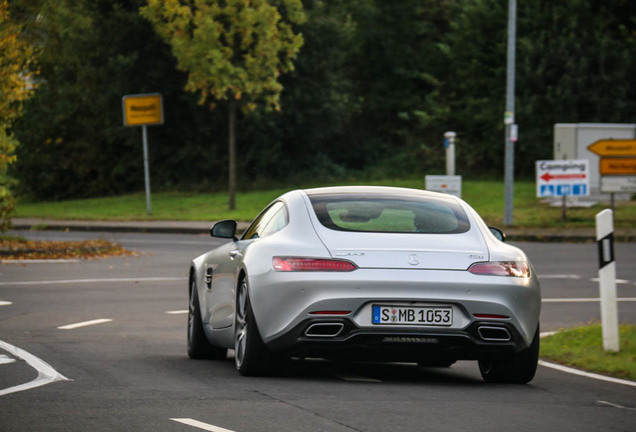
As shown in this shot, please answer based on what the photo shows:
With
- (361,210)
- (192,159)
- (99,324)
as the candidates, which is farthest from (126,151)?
(361,210)


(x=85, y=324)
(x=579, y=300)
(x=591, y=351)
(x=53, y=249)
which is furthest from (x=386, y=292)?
(x=53, y=249)

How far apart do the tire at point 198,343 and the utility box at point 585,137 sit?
25528mm

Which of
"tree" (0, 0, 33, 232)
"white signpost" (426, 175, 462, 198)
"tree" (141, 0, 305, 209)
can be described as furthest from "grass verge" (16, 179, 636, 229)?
"tree" (0, 0, 33, 232)

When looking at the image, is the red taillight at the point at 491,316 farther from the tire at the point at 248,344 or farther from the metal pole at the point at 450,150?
the metal pole at the point at 450,150

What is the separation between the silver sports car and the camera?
26.8ft

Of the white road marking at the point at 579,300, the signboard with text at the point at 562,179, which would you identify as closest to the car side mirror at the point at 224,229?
the white road marking at the point at 579,300

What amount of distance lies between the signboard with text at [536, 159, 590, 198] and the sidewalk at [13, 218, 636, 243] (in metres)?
1.20

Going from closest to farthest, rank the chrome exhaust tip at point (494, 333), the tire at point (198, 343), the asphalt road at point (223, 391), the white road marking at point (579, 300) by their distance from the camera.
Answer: the asphalt road at point (223, 391) < the chrome exhaust tip at point (494, 333) < the tire at point (198, 343) < the white road marking at point (579, 300)

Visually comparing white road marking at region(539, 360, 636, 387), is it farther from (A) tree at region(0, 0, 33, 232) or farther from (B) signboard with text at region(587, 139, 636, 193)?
(B) signboard with text at region(587, 139, 636, 193)

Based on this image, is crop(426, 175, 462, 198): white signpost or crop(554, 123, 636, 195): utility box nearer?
crop(426, 175, 462, 198): white signpost

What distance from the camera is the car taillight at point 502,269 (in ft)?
27.2

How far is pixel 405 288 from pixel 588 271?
13.0m

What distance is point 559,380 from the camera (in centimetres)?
927

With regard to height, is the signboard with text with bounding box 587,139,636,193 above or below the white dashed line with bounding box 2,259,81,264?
above
